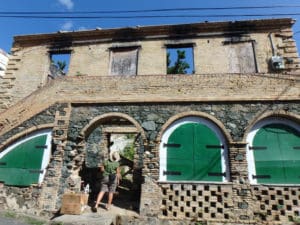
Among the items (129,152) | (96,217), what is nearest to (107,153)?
(129,152)

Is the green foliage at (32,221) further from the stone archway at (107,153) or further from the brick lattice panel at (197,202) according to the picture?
the brick lattice panel at (197,202)

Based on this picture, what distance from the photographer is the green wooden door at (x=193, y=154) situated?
7.58m

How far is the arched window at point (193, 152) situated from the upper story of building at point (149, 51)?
15.9 feet

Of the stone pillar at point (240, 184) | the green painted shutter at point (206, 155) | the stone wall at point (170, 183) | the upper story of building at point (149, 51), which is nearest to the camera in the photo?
the stone pillar at point (240, 184)

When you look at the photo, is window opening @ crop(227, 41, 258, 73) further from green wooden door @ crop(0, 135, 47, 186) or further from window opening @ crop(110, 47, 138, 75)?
green wooden door @ crop(0, 135, 47, 186)

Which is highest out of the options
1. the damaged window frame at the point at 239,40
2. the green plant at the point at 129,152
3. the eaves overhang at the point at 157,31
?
the eaves overhang at the point at 157,31

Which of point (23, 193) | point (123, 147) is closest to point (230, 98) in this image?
point (23, 193)

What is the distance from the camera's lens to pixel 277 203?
702 cm

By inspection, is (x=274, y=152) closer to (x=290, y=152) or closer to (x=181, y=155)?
(x=290, y=152)

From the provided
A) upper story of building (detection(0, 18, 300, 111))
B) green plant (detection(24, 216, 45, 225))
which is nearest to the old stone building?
green plant (detection(24, 216, 45, 225))

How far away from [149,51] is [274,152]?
25.9 feet

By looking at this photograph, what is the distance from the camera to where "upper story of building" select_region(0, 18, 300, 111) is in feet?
39.8

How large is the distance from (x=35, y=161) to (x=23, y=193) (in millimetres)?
1015

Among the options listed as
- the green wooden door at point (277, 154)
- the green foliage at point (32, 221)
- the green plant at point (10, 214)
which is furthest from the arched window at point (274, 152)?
the green plant at point (10, 214)
